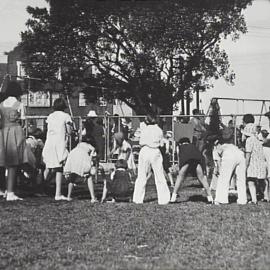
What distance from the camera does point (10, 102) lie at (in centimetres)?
1124

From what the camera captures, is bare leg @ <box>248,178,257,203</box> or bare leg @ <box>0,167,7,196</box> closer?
bare leg @ <box>248,178,257,203</box>

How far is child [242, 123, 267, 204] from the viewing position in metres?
11.5

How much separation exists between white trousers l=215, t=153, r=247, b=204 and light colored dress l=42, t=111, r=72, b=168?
2866 mm

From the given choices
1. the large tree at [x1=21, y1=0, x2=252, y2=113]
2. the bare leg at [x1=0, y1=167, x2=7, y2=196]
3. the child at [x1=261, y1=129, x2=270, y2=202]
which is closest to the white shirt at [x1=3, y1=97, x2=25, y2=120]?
the bare leg at [x1=0, y1=167, x2=7, y2=196]

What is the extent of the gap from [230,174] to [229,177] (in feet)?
0.19

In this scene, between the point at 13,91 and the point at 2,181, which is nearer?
the point at 13,91

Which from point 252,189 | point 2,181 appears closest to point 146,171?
point 252,189

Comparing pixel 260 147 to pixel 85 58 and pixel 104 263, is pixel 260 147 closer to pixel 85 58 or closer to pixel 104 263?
pixel 104 263

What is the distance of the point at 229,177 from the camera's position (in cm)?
1120

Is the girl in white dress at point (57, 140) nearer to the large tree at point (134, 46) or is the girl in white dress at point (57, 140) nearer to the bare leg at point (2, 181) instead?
the bare leg at point (2, 181)

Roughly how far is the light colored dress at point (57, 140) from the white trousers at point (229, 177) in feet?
9.40

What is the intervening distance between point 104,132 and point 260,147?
963 cm

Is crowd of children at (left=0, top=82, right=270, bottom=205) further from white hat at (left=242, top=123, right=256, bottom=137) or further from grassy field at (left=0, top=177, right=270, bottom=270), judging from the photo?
grassy field at (left=0, top=177, right=270, bottom=270)

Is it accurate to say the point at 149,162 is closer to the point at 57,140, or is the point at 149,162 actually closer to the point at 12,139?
the point at 57,140
